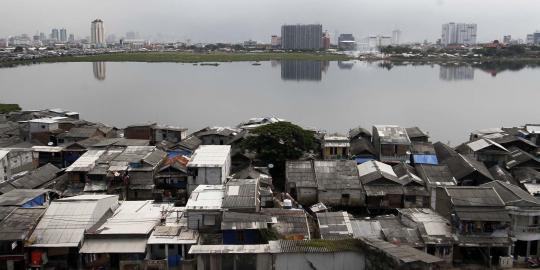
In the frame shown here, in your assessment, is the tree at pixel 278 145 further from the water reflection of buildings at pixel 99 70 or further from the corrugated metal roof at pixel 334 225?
the water reflection of buildings at pixel 99 70

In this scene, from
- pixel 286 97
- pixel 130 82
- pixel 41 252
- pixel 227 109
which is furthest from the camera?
pixel 130 82

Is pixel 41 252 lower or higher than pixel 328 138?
lower

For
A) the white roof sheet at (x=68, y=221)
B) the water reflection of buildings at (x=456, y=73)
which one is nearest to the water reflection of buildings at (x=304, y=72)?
the water reflection of buildings at (x=456, y=73)

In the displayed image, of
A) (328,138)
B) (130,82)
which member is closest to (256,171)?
(328,138)

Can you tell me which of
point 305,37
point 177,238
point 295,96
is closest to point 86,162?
point 177,238

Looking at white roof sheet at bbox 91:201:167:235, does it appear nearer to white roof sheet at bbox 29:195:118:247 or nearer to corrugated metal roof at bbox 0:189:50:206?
white roof sheet at bbox 29:195:118:247

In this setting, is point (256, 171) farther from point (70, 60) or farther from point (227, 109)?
point (70, 60)
